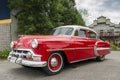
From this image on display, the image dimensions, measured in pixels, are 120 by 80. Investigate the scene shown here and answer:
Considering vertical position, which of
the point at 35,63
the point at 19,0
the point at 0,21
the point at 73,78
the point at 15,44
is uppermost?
the point at 19,0

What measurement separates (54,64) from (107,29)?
31525 millimetres

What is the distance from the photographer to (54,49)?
622 centimetres

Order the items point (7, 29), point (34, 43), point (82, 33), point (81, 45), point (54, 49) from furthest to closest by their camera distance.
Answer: point (7, 29)
point (82, 33)
point (81, 45)
point (54, 49)
point (34, 43)

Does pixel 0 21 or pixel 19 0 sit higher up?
pixel 19 0

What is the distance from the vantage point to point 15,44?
22.4 ft

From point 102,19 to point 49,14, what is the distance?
25437 millimetres

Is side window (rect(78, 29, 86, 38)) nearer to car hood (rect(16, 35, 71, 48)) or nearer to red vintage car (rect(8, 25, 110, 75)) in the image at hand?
red vintage car (rect(8, 25, 110, 75))

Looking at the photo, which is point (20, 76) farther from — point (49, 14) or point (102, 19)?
point (102, 19)

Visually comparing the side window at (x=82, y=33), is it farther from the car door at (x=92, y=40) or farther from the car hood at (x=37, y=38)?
the car hood at (x=37, y=38)

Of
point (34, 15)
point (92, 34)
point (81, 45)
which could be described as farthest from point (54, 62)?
point (34, 15)

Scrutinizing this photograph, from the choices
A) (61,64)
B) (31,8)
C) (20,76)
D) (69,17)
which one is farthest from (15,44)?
(69,17)

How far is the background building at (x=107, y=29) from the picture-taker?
35.0 metres

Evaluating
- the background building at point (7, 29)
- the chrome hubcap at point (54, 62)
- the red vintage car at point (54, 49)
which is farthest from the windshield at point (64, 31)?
the background building at point (7, 29)

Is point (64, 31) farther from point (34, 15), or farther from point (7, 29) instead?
point (7, 29)
